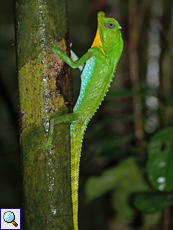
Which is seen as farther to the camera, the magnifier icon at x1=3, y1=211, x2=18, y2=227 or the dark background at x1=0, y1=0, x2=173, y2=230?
the dark background at x1=0, y1=0, x2=173, y2=230

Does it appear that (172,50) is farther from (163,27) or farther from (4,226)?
(4,226)

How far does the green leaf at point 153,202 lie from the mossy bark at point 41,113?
4.54 ft

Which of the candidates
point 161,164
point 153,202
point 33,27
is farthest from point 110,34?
point 153,202

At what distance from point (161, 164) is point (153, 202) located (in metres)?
0.49

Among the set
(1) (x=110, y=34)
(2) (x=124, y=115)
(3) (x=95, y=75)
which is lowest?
Answer: (2) (x=124, y=115)

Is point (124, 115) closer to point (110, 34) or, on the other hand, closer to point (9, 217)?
point (110, 34)

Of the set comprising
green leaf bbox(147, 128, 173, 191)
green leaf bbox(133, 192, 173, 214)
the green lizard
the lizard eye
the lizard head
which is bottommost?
green leaf bbox(133, 192, 173, 214)

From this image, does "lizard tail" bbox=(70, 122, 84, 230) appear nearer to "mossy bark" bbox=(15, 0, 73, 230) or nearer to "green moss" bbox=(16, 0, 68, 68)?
"mossy bark" bbox=(15, 0, 73, 230)

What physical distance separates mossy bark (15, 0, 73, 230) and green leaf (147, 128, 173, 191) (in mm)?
1169

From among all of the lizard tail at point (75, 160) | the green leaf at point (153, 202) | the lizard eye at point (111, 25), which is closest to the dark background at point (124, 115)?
the green leaf at point (153, 202)

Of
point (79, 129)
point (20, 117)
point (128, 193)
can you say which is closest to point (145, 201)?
point (128, 193)

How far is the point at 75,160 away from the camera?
1.74 m

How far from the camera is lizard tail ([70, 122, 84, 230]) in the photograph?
5.42 feet

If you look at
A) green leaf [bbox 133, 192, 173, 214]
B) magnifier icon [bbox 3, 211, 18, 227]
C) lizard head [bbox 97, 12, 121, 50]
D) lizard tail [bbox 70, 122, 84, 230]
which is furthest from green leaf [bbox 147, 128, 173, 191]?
magnifier icon [bbox 3, 211, 18, 227]
